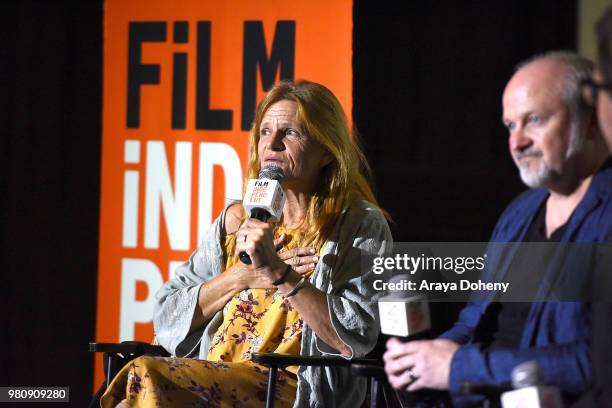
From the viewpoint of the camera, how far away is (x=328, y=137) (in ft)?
10.4

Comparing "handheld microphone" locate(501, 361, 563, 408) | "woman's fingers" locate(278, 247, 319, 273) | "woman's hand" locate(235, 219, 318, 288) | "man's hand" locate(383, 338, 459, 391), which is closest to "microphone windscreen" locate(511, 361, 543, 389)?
"handheld microphone" locate(501, 361, 563, 408)

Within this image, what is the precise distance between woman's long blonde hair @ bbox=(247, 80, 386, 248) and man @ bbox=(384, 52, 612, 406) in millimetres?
995

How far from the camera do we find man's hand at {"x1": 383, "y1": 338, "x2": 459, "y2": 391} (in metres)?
2.12

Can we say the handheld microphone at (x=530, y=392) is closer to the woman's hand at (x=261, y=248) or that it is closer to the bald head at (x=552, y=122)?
the bald head at (x=552, y=122)

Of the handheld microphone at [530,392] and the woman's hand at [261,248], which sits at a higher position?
the woman's hand at [261,248]

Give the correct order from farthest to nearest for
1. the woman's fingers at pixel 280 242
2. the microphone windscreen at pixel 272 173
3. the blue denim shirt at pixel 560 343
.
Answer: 1. the woman's fingers at pixel 280 242
2. the microphone windscreen at pixel 272 173
3. the blue denim shirt at pixel 560 343

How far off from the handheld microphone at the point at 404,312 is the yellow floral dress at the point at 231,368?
0.83 metres

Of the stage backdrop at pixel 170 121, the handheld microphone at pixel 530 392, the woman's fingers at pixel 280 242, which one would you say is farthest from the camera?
the stage backdrop at pixel 170 121

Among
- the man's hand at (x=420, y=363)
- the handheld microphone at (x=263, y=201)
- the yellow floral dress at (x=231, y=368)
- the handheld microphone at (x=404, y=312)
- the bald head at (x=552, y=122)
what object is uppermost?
the bald head at (x=552, y=122)

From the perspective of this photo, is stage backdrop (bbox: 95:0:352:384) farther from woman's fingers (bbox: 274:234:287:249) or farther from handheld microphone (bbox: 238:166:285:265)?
handheld microphone (bbox: 238:166:285:265)

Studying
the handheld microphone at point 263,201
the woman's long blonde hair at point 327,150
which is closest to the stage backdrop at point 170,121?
the woman's long blonde hair at point 327,150

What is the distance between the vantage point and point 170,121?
4.41m

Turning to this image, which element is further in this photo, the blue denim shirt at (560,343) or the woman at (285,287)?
the woman at (285,287)

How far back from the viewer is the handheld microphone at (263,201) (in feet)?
9.41
